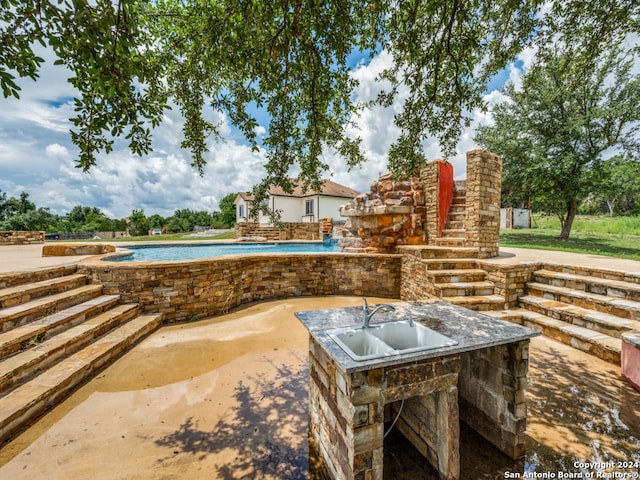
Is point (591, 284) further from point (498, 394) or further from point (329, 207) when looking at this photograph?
point (329, 207)

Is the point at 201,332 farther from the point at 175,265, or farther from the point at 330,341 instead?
the point at 330,341

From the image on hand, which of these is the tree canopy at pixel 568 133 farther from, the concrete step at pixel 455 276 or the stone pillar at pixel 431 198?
the concrete step at pixel 455 276

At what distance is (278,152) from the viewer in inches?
141

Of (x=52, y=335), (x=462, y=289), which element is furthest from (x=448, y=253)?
(x=52, y=335)

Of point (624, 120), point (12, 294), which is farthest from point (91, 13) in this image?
point (624, 120)

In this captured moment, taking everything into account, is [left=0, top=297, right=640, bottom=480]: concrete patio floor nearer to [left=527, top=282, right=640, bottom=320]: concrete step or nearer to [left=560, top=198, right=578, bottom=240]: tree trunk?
[left=527, top=282, right=640, bottom=320]: concrete step

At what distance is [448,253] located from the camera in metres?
6.02

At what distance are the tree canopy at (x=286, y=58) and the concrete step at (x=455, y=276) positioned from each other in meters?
2.47

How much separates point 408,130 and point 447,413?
357 cm

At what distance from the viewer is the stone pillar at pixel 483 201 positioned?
602cm

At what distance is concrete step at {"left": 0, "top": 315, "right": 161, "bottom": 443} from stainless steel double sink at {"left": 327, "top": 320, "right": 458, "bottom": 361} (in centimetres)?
293

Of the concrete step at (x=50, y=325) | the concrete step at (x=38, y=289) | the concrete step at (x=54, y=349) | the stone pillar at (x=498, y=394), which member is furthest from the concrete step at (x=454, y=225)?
the concrete step at (x=38, y=289)

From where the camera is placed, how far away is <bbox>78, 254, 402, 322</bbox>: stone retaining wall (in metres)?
4.72

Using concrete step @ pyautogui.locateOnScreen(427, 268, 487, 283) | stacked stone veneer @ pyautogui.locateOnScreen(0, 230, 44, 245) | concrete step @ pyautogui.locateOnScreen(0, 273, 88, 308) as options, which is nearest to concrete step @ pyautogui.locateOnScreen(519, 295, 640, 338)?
concrete step @ pyautogui.locateOnScreen(427, 268, 487, 283)
